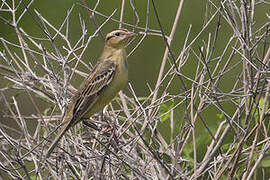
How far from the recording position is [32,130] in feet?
25.1

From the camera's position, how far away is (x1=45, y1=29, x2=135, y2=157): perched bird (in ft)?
13.8

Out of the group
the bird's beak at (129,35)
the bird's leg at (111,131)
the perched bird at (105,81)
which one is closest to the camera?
the bird's leg at (111,131)

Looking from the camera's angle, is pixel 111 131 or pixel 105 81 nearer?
pixel 111 131

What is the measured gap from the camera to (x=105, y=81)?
14.0 ft

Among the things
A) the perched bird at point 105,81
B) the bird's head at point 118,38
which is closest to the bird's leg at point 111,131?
the perched bird at point 105,81

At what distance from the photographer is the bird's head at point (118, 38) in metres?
4.37

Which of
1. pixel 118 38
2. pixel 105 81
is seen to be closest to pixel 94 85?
pixel 105 81

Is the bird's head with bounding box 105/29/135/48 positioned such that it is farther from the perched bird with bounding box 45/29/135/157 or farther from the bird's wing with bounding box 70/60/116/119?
the bird's wing with bounding box 70/60/116/119

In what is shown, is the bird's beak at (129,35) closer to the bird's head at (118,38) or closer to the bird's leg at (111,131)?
the bird's head at (118,38)

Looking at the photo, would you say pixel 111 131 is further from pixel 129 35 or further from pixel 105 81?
pixel 129 35

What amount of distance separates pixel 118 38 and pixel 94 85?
40 centimetres

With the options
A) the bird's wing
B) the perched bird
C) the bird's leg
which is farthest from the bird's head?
the bird's leg

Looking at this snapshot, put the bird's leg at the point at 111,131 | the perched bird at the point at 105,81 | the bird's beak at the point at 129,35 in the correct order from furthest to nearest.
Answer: the bird's beak at the point at 129,35, the perched bird at the point at 105,81, the bird's leg at the point at 111,131

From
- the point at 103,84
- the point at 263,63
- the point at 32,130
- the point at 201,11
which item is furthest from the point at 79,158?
the point at 201,11
